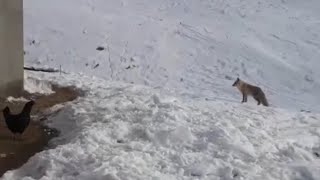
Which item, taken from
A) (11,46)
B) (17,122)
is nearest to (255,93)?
(11,46)

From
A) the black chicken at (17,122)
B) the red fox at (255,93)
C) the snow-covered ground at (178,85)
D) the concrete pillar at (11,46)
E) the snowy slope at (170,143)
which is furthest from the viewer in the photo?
the red fox at (255,93)

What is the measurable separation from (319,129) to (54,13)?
53.2ft

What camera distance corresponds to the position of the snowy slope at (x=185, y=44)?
62.4ft

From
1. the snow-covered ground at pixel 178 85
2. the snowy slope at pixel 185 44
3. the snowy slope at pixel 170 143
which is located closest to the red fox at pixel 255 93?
the snow-covered ground at pixel 178 85

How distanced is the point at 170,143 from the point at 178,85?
11.4 metres

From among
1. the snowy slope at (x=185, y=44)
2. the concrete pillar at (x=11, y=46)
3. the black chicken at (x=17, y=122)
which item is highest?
the concrete pillar at (x=11, y=46)

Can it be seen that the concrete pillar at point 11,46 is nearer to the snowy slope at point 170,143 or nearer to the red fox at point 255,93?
the snowy slope at point 170,143

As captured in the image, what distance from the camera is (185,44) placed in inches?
861

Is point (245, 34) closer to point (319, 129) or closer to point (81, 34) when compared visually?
Answer: point (81, 34)

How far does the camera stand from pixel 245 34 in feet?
75.9

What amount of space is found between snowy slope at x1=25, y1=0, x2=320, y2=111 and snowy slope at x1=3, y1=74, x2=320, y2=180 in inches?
323

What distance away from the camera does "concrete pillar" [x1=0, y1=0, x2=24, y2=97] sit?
31.6 feet

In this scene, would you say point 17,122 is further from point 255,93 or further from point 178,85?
point 178,85

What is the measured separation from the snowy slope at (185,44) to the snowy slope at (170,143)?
8197 millimetres
